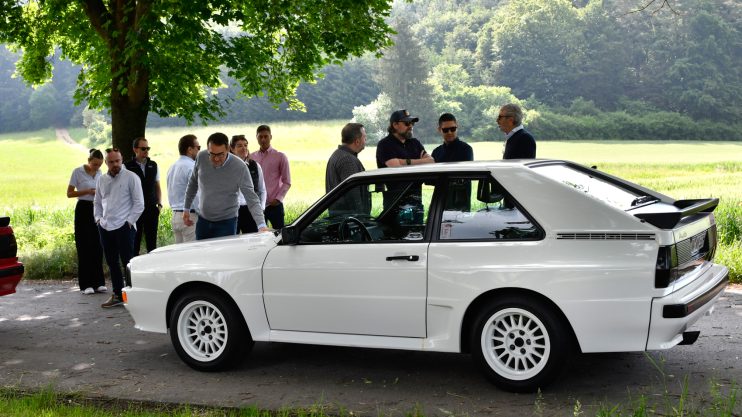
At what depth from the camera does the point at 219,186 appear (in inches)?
373

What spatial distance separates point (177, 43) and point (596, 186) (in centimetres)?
1120

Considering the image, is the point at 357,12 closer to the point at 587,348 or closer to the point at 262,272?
the point at 262,272

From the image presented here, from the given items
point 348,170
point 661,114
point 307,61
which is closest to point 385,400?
point 348,170

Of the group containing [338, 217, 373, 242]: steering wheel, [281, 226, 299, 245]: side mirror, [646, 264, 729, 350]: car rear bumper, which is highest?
[338, 217, 373, 242]: steering wheel

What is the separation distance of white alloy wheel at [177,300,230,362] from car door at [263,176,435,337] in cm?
51

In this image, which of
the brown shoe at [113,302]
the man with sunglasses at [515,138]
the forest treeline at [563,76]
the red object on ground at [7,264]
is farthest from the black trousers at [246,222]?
the forest treeline at [563,76]

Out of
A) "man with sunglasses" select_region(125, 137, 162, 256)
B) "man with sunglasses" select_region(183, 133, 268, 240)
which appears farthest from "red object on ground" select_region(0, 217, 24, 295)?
"man with sunglasses" select_region(125, 137, 162, 256)

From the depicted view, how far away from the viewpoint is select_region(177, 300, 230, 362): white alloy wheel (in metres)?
7.42

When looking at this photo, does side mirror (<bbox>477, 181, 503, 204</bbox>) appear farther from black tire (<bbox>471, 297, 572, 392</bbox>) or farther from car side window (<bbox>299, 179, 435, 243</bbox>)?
black tire (<bbox>471, 297, 572, 392</bbox>)

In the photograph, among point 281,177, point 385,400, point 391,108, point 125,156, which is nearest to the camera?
point 385,400

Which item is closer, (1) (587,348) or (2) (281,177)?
(1) (587,348)

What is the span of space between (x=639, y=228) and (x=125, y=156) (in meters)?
12.0

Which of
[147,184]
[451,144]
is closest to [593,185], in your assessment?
[451,144]

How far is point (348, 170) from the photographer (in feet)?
32.2
